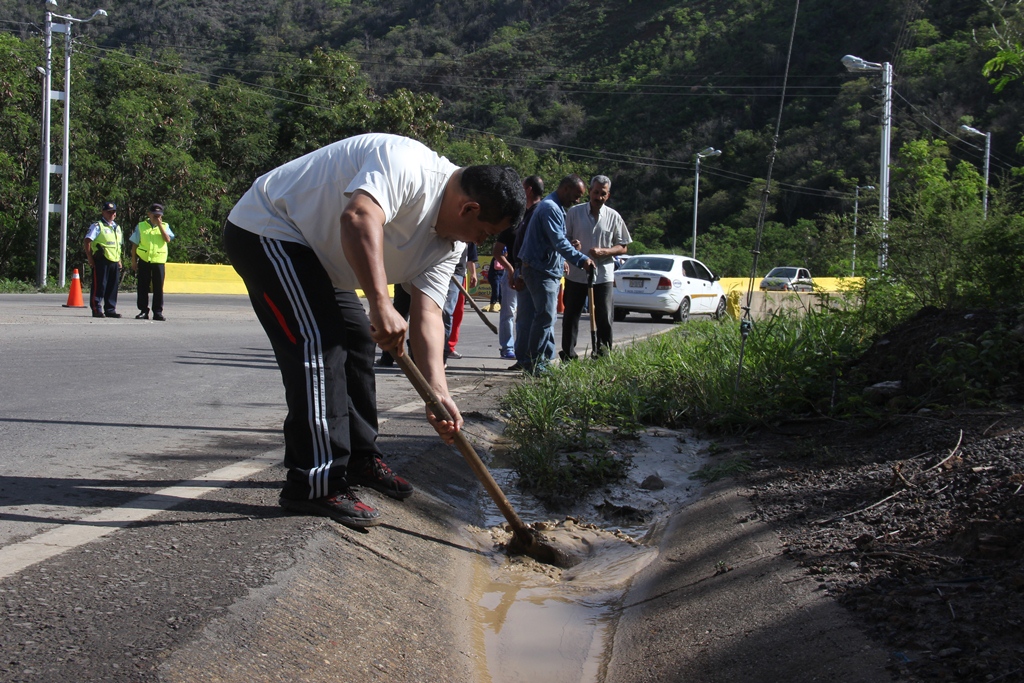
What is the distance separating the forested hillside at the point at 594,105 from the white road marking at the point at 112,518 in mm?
4316

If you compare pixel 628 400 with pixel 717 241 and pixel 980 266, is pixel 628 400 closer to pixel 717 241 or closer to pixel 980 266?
pixel 980 266

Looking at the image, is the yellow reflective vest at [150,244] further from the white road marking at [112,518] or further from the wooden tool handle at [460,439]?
the wooden tool handle at [460,439]

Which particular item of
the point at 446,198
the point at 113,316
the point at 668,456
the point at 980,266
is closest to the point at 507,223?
the point at 446,198

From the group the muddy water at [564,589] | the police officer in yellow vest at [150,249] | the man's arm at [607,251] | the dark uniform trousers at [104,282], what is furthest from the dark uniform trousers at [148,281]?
the muddy water at [564,589]

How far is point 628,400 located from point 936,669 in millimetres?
4214

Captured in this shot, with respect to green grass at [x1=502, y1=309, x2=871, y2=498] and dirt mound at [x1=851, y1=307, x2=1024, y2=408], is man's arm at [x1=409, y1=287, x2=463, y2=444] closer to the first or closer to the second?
green grass at [x1=502, y1=309, x2=871, y2=498]

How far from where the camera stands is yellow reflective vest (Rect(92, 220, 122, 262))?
46.3ft

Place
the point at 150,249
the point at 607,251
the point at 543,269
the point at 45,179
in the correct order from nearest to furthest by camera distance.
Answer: the point at 543,269 < the point at 607,251 < the point at 150,249 < the point at 45,179

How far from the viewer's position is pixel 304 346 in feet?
11.3

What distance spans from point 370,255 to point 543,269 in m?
4.94

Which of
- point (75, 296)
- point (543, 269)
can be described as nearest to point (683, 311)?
point (75, 296)

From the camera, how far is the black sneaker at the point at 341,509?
3.60 m

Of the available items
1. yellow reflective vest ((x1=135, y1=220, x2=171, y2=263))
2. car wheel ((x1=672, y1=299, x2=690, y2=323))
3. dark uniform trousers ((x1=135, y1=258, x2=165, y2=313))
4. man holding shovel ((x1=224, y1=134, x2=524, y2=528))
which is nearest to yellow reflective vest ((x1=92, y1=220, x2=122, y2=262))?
dark uniform trousers ((x1=135, y1=258, x2=165, y2=313))

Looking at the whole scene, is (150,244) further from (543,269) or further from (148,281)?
(543,269)
